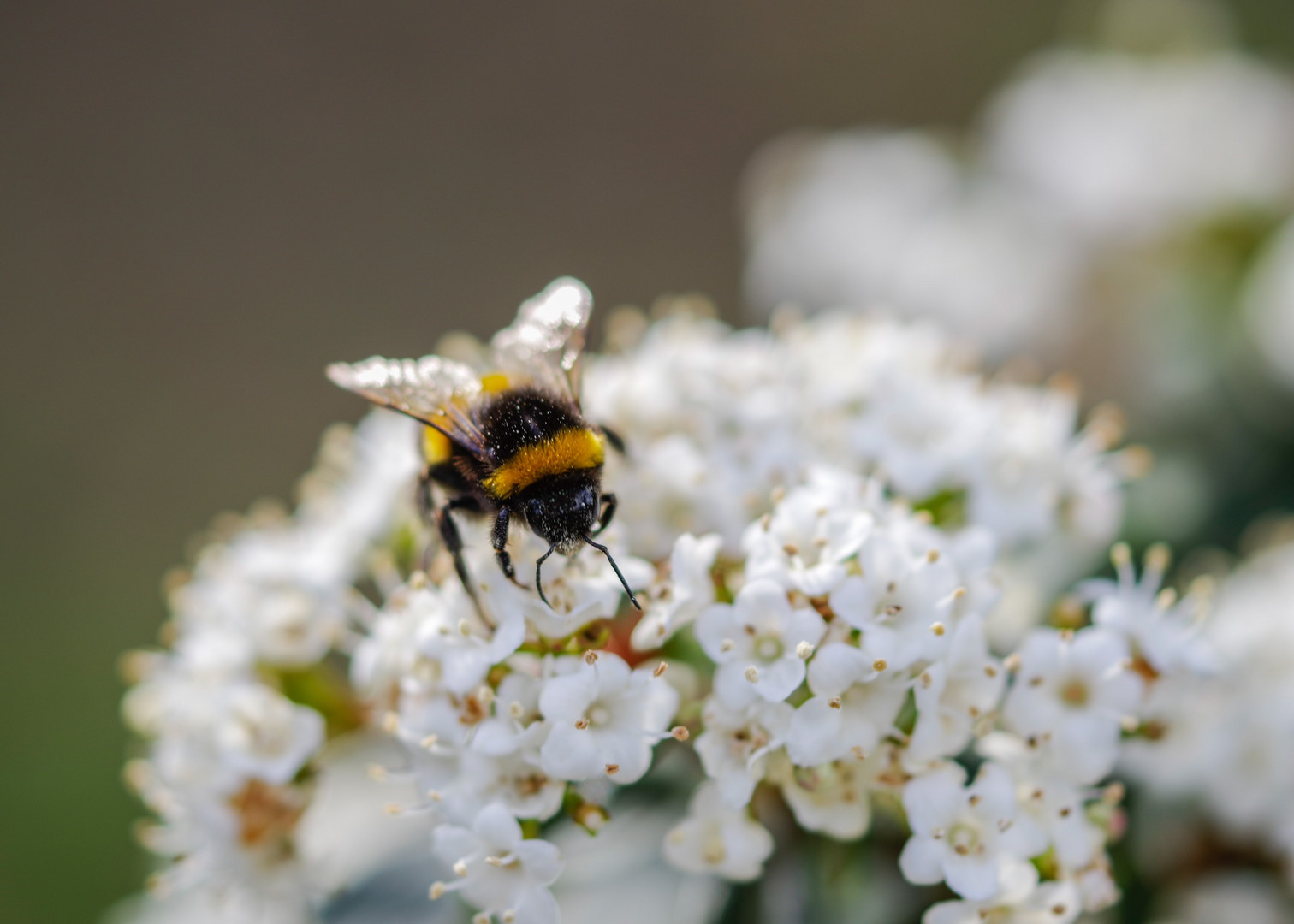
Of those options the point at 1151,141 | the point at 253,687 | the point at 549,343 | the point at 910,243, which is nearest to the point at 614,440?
the point at 549,343

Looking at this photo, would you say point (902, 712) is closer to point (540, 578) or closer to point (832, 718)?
point (832, 718)

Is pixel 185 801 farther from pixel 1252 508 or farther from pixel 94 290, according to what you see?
pixel 94 290

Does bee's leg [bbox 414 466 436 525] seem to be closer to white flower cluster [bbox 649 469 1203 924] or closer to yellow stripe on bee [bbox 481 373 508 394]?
yellow stripe on bee [bbox 481 373 508 394]

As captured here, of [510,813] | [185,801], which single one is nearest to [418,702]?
[510,813]

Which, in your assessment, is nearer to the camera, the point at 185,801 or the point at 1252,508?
the point at 185,801

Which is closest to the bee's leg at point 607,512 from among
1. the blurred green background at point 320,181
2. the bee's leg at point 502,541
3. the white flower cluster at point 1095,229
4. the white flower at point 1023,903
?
the bee's leg at point 502,541

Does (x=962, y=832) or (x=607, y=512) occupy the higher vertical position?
(x=607, y=512)
